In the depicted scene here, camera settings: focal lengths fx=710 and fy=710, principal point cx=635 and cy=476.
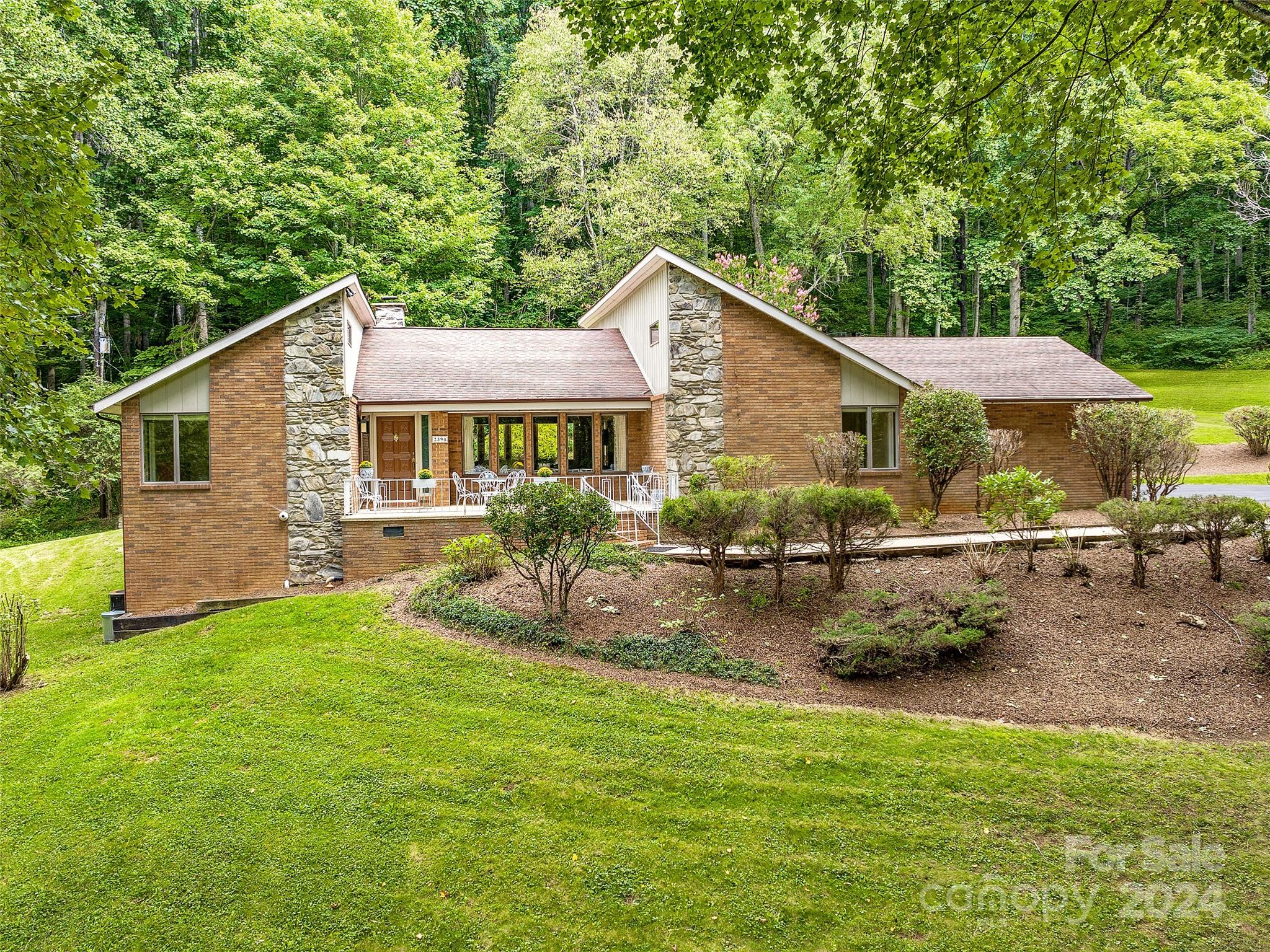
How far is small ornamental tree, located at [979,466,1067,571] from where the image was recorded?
30.3 feet

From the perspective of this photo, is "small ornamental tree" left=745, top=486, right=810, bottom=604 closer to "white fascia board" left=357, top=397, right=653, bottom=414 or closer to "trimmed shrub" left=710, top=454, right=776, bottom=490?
"trimmed shrub" left=710, top=454, right=776, bottom=490

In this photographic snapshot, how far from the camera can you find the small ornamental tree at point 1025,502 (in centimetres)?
923

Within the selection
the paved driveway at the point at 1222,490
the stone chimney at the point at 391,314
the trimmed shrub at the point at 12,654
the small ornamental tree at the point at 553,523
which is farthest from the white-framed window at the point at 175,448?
the paved driveway at the point at 1222,490

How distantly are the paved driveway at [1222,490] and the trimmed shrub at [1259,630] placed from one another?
9.51 m

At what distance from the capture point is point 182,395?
41.0 ft

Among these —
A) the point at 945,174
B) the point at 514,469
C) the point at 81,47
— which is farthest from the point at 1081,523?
the point at 81,47

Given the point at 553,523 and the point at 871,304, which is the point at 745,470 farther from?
the point at 871,304

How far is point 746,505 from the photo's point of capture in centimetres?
847

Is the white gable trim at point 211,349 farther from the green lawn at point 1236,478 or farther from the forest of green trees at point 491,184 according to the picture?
the green lawn at point 1236,478

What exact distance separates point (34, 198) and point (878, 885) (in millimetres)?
7802

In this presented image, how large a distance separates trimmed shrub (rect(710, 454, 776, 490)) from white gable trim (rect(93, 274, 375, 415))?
763 cm

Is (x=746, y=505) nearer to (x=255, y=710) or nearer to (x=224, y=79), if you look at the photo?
(x=255, y=710)

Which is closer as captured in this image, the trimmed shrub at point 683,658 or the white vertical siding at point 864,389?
the trimmed shrub at point 683,658

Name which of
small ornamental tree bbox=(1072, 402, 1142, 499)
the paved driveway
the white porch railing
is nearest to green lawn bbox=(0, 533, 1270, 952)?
the white porch railing
